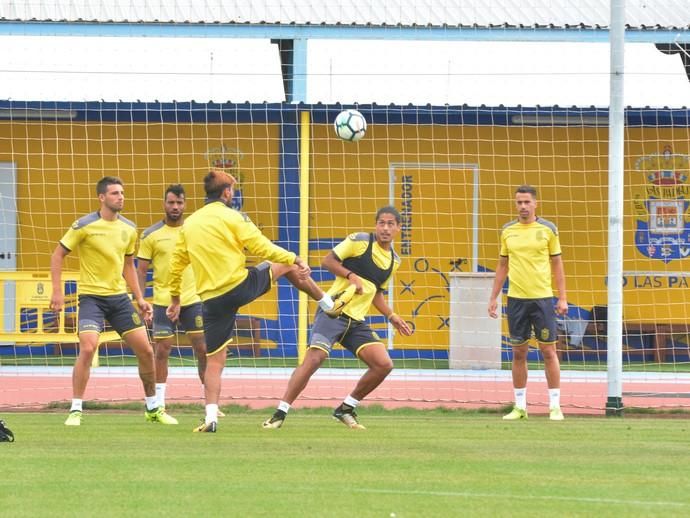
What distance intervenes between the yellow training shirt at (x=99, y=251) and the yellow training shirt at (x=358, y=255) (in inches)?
74.8

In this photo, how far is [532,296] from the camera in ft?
44.6

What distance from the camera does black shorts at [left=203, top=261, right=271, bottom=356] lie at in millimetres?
11297

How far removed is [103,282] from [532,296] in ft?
13.2

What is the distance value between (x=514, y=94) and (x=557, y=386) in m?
8.89

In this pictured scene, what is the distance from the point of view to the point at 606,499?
309 inches

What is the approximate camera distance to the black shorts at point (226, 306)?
11297 mm

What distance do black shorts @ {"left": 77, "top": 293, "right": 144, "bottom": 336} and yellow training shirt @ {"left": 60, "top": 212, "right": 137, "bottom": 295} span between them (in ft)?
0.18

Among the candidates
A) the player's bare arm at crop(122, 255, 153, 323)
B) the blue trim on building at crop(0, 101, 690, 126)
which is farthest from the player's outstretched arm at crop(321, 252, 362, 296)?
the blue trim on building at crop(0, 101, 690, 126)

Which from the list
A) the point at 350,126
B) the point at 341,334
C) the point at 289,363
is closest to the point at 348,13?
the point at 289,363

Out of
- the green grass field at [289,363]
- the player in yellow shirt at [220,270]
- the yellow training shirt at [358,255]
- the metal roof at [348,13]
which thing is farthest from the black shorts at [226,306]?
the metal roof at [348,13]

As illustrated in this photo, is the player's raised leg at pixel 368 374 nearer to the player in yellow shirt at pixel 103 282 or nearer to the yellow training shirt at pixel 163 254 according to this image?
the player in yellow shirt at pixel 103 282

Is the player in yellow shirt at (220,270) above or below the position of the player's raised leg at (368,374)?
above

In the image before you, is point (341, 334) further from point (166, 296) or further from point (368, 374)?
point (166, 296)

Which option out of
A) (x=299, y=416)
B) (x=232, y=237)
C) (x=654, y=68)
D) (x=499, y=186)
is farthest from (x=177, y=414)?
(x=654, y=68)
